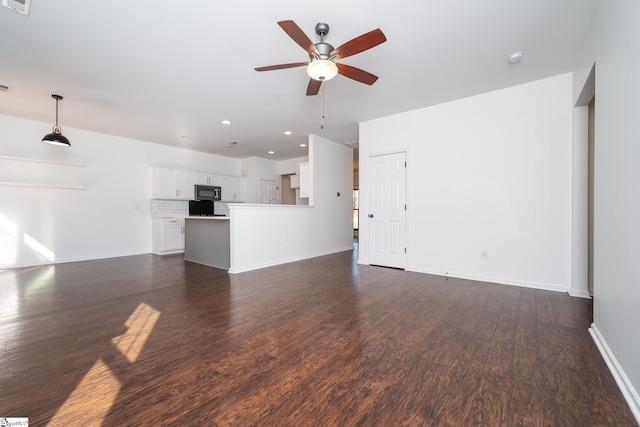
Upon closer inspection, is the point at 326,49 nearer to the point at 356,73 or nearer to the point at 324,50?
the point at 324,50

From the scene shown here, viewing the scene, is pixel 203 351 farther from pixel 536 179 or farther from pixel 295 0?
pixel 536 179

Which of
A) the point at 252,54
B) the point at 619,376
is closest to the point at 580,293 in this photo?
the point at 619,376

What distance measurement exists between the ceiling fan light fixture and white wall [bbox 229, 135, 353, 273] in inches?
107

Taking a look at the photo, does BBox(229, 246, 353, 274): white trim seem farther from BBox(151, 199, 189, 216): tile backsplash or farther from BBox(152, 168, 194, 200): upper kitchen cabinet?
BBox(151, 199, 189, 216): tile backsplash

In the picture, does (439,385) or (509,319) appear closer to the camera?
(439,385)

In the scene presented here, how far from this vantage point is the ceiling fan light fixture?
2.31m

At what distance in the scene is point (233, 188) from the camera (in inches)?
323

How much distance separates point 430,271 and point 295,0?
3.95 meters

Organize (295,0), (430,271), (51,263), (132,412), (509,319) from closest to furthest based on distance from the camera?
(132,412) → (295,0) → (509,319) → (430,271) → (51,263)

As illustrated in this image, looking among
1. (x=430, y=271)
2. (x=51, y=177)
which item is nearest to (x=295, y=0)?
(x=430, y=271)

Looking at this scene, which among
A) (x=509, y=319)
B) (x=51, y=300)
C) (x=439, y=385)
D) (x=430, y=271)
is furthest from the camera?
(x=430, y=271)

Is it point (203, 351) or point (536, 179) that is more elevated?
point (536, 179)

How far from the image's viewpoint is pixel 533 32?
8.33 feet

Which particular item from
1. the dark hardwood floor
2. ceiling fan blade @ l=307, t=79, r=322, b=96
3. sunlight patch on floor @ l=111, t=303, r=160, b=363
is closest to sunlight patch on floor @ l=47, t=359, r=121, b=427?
the dark hardwood floor
